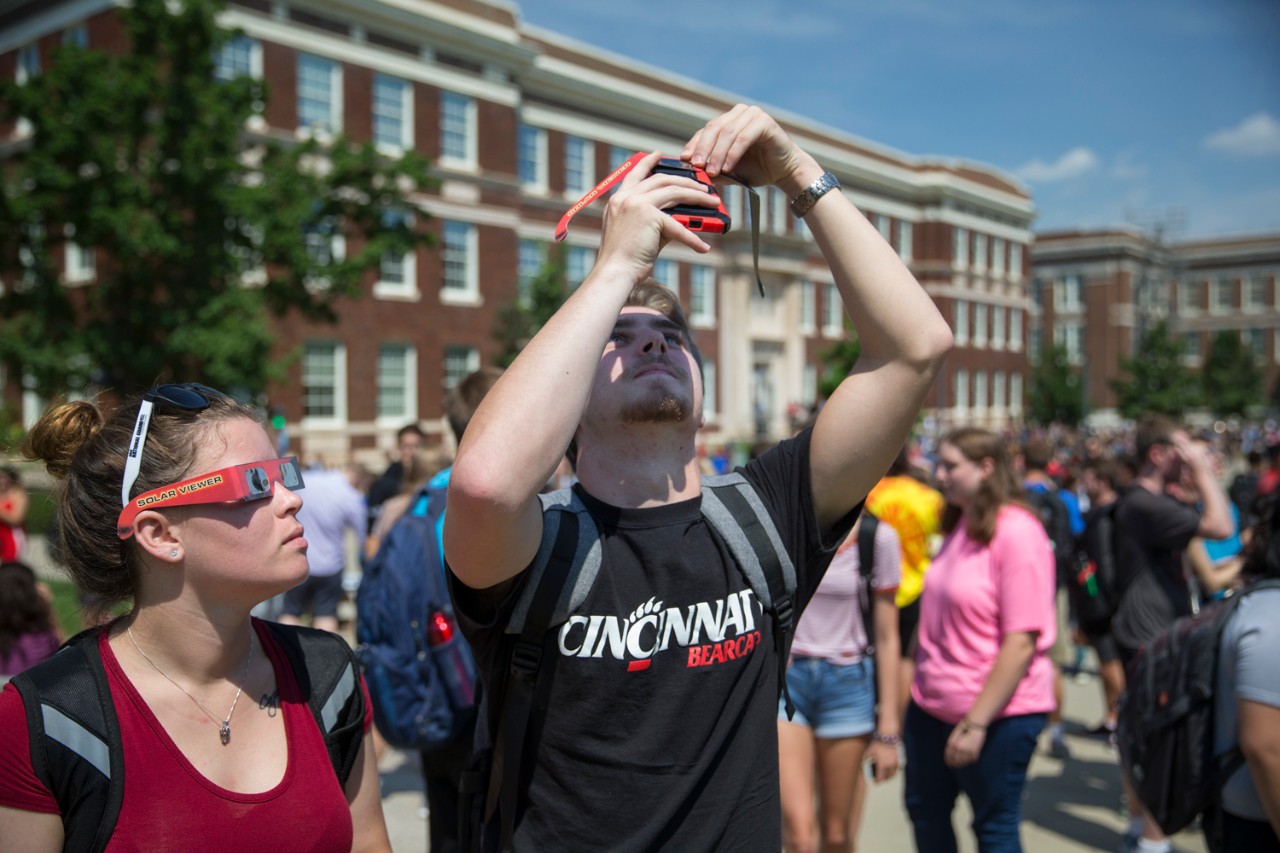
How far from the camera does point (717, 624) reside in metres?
2.01

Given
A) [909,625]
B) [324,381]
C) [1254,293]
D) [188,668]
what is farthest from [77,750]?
[1254,293]

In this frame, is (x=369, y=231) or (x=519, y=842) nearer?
(x=519, y=842)

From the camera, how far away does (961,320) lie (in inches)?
2105

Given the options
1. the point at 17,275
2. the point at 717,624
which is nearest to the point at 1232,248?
the point at 17,275

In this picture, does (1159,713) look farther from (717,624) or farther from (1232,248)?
(1232,248)

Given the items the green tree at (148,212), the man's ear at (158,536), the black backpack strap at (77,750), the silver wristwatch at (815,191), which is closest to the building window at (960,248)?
the green tree at (148,212)

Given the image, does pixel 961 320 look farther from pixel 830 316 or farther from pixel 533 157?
pixel 533 157

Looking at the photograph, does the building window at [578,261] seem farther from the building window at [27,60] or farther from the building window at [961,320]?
the building window at [961,320]

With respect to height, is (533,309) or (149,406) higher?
(533,309)

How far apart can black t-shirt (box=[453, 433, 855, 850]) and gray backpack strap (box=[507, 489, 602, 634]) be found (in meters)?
0.02

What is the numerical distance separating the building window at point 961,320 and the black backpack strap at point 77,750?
5343 centimetres

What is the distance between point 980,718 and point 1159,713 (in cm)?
67

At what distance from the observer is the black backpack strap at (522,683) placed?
1.90 metres

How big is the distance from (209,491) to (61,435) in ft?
1.34
